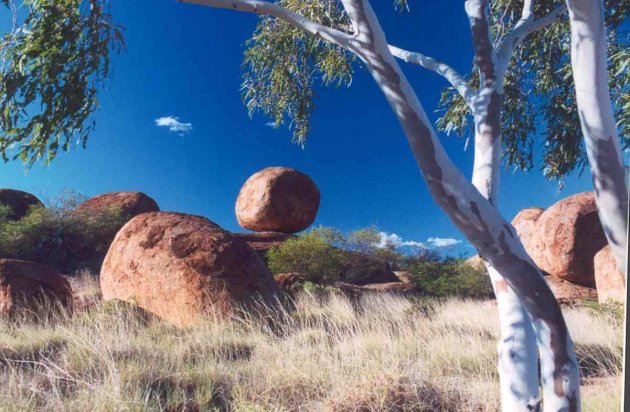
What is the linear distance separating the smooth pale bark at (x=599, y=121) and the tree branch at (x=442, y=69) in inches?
55.3

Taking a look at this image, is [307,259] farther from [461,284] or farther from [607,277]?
[607,277]

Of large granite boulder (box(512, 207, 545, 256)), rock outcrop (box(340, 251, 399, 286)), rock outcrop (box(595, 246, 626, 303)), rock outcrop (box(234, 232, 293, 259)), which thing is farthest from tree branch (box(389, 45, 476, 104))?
rock outcrop (box(340, 251, 399, 286))

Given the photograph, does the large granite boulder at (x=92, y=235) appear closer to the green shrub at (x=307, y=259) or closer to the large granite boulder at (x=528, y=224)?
the green shrub at (x=307, y=259)

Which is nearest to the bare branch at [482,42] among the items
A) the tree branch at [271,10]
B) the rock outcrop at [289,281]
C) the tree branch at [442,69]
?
the tree branch at [442,69]

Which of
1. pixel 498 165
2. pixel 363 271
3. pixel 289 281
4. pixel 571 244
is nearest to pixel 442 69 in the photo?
pixel 498 165

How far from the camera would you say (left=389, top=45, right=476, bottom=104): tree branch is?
4.84 metres

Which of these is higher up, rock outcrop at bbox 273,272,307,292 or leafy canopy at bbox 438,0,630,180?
leafy canopy at bbox 438,0,630,180

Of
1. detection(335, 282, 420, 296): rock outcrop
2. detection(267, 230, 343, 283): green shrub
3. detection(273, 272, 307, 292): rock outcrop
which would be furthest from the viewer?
detection(267, 230, 343, 283): green shrub

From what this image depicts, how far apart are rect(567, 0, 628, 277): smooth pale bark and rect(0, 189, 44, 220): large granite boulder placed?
21108mm

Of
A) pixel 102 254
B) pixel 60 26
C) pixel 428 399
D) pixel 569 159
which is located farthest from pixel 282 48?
pixel 102 254

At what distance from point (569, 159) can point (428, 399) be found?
21.9 ft

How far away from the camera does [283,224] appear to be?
809 inches

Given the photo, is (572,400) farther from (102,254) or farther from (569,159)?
(102,254)

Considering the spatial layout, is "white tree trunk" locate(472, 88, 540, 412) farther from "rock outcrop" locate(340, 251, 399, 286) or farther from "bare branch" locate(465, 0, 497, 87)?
"rock outcrop" locate(340, 251, 399, 286)
